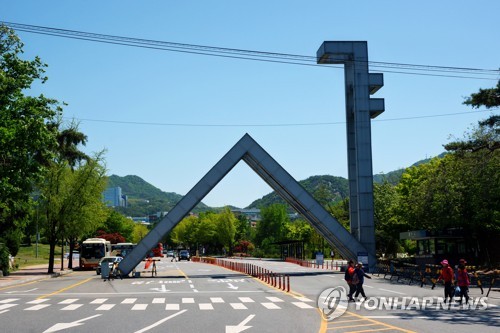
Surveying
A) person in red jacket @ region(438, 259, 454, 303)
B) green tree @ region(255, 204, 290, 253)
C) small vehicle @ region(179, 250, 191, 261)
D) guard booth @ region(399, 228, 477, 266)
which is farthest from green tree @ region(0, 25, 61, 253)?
green tree @ region(255, 204, 290, 253)

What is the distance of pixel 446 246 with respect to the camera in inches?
2057

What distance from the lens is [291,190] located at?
148ft

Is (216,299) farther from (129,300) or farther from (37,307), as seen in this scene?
(37,307)

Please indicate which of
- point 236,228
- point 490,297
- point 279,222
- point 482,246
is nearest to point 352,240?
point 482,246

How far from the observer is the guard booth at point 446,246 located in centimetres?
5150

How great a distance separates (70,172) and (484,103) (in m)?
39.3

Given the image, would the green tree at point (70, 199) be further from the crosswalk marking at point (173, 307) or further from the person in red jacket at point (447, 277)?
the person in red jacket at point (447, 277)

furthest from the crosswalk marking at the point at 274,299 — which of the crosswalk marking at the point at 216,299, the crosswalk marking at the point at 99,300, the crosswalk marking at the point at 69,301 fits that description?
the crosswalk marking at the point at 69,301

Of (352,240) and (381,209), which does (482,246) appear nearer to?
(352,240)

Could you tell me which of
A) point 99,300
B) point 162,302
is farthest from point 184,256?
point 162,302

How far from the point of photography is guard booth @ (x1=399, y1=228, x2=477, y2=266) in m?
51.5

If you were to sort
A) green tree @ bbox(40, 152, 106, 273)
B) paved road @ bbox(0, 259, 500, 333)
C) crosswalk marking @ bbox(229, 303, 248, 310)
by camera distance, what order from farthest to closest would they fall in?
green tree @ bbox(40, 152, 106, 273) → crosswalk marking @ bbox(229, 303, 248, 310) → paved road @ bbox(0, 259, 500, 333)

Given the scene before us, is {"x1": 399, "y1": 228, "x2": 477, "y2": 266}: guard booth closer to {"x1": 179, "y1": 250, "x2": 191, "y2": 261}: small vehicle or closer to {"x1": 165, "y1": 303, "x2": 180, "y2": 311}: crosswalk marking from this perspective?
{"x1": 165, "y1": 303, "x2": 180, "y2": 311}: crosswalk marking

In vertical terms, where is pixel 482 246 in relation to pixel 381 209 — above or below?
below
